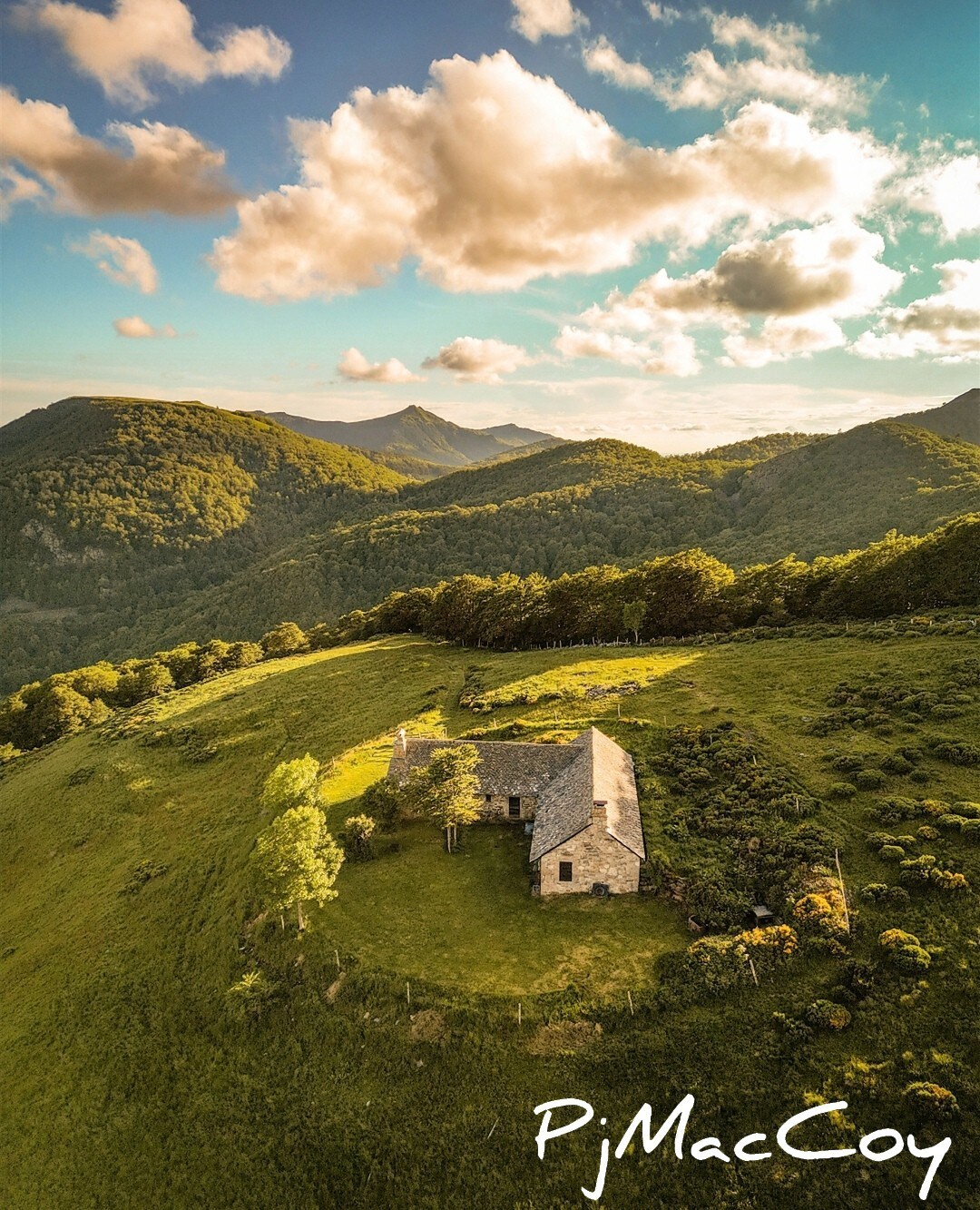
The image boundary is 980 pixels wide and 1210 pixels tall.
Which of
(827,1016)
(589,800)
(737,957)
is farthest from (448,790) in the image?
(827,1016)

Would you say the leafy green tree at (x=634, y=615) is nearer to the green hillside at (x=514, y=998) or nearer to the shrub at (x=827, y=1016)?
the green hillside at (x=514, y=998)

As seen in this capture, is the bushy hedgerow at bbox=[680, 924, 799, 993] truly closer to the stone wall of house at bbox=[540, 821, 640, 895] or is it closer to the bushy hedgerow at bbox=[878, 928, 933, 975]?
the bushy hedgerow at bbox=[878, 928, 933, 975]

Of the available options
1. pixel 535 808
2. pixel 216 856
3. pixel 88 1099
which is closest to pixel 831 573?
pixel 535 808

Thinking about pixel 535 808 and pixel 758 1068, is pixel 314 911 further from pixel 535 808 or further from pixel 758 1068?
pixel 758 1068

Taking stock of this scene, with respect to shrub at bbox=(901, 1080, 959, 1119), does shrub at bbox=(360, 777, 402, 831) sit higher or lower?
higher

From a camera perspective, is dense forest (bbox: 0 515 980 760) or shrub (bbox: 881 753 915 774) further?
dense forest (bbox: 0 515 980 760)

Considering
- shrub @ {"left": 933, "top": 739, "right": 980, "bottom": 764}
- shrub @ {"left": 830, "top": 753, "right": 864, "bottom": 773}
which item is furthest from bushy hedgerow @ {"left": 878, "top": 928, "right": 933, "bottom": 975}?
shrub @ {"left": 933, "top": 739, "right": 980, "bottom": 764}
